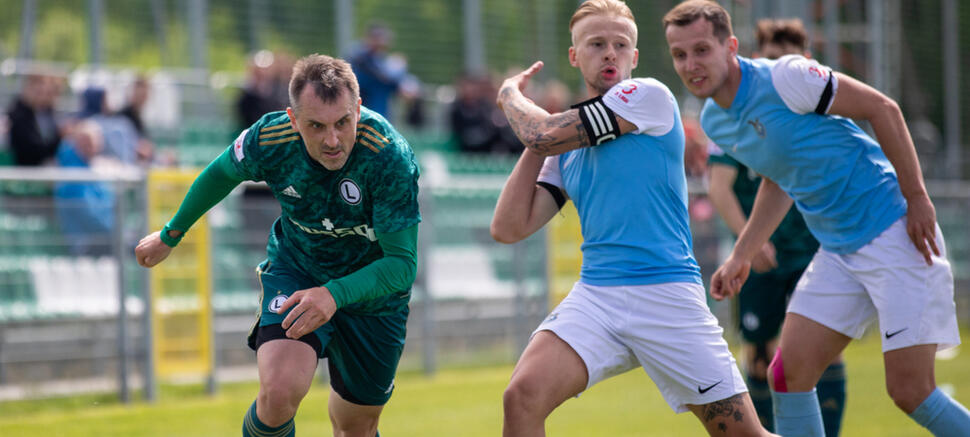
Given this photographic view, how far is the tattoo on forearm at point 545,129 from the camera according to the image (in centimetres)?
444

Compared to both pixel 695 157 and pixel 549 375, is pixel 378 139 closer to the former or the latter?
pixel 549 375

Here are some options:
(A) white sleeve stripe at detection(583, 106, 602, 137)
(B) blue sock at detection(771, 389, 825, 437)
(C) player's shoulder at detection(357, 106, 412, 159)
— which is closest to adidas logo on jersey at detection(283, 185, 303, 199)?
(C) player's shoulder at detection(357, 106, 412, 159)

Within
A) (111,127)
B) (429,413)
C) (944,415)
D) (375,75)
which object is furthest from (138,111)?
(944,415)

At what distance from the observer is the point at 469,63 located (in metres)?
17.2

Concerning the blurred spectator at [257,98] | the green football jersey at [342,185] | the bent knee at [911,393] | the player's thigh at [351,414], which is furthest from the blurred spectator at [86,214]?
the bent knee at [911,393]

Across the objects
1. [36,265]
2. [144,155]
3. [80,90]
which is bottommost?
[36,265]

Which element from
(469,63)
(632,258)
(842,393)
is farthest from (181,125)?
(632,258)

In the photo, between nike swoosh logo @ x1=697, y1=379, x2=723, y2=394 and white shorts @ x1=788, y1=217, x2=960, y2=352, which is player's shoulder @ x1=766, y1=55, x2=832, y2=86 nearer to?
white shorts @ x1=788, y1=217, x2=960, y2=352

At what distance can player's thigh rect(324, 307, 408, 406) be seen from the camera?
5195mm

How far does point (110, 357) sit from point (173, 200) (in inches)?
56.3

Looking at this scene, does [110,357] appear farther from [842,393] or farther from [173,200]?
[842,393]

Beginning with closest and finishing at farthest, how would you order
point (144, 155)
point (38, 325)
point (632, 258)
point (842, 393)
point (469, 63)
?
point (632, 258)
point (842, 393)
point (38, 325)
point (144, 155)
point (469, 63)

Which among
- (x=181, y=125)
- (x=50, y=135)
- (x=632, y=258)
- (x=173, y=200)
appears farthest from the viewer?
(x=181, y=125)

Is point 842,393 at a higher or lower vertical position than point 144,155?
lower
